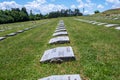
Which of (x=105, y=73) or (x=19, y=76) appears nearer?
(x=105, y=73)

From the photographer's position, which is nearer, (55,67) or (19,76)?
(19,76)

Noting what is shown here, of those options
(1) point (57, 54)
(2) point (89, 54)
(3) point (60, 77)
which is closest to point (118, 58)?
(2) point (89, 54)

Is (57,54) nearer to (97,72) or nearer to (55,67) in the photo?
(55,67)

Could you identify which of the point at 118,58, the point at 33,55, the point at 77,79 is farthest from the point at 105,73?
the point at 33,55

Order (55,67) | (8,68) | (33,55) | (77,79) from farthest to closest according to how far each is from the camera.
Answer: (33,55) → (8,68) → (55,67) → (77,79)

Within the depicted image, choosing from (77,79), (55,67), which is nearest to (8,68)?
(55,67)

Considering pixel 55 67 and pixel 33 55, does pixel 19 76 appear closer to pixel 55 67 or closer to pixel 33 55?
pixel 55 67

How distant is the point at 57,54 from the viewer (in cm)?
645

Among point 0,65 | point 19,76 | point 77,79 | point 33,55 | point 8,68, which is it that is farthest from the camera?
point 33,55

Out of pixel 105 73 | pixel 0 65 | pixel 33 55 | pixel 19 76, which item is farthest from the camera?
pixel 33 55

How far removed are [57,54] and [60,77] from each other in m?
1.92

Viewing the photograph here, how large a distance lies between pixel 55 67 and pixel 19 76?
3.30ft

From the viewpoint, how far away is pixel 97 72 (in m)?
4.98

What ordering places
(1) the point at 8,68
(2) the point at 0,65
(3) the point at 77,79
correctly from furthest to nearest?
(2) the point at 0,65, (1) the point at 8,68, (3) the point at 77,79
